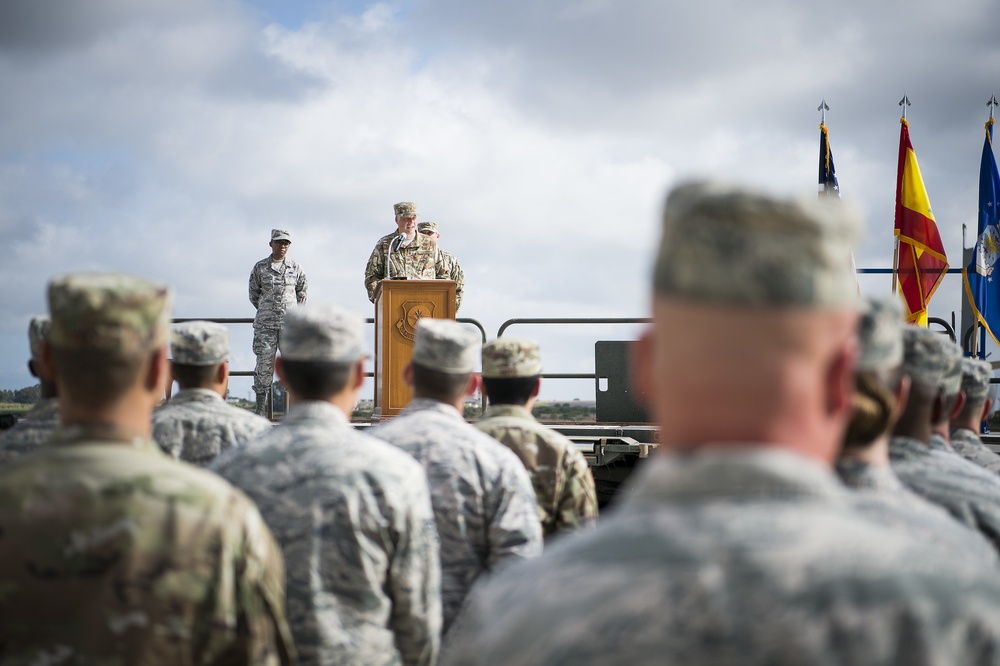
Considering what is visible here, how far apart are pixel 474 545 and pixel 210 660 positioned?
1492mm

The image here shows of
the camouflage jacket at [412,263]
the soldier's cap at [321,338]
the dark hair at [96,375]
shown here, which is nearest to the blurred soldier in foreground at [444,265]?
the camouflage jacket at [412,263]

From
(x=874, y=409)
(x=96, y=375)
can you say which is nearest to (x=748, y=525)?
(x=874, y=409)

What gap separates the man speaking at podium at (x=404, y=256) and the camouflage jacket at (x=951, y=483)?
6467 mm

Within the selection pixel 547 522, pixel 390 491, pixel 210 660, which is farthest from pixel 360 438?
pixel 547 522

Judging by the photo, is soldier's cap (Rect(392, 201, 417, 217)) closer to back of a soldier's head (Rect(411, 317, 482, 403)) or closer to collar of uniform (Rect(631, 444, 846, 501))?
back of a soldier's head (Rect(411, 317, 482, 403))

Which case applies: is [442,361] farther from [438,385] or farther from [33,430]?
[33,430]

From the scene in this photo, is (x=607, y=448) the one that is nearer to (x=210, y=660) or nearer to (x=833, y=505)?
(x=210, y=660)

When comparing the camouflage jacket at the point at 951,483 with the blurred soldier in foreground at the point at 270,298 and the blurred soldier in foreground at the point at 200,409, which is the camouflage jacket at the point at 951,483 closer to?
the blurred soldier in foreground at the point at 200,409

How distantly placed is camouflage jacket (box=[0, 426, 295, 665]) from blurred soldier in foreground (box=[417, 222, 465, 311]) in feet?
23.0

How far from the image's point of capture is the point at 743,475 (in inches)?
41.9

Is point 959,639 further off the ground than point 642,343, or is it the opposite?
point 642,343

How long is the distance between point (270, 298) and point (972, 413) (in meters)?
7.39

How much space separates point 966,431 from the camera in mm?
4125

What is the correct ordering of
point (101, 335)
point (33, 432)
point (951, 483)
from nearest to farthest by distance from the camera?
point (101, 335)
point (951, 483)
point (33, 432)
